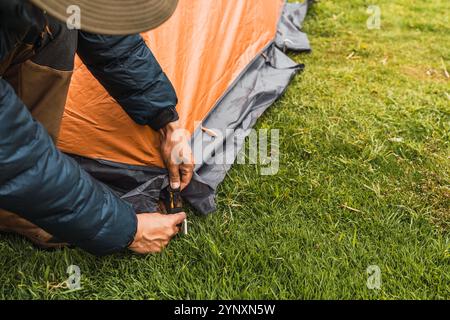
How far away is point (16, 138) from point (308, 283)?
0.99m

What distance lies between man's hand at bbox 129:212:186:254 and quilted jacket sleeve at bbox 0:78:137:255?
108 millimetres

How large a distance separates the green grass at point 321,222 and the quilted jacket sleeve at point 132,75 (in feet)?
1.44

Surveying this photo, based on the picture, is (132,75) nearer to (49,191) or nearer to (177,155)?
(177,155)

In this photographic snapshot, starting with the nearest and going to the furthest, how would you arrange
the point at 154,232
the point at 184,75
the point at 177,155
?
the point at 154,232 < the point at 177,155 < the point at 184,75

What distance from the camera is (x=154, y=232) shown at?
1718 mm

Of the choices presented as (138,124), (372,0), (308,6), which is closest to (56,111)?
(138,124)

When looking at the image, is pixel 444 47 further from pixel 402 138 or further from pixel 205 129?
pixel 205 129

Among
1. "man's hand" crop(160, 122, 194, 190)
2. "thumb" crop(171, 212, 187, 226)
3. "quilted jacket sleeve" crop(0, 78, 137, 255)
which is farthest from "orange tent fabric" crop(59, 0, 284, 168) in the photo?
"quilted jacket sleeve" crop(0, 78, 137, 255)

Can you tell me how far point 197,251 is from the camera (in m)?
1.74

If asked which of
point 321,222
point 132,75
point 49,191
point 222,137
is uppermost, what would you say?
point 132,75

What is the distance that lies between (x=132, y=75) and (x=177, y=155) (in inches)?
13.4

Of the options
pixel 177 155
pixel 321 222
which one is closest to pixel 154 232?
pixel 177 155

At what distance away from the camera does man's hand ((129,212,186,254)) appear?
66.2 inches

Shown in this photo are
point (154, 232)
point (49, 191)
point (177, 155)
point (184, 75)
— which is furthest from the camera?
point (184, 75)
